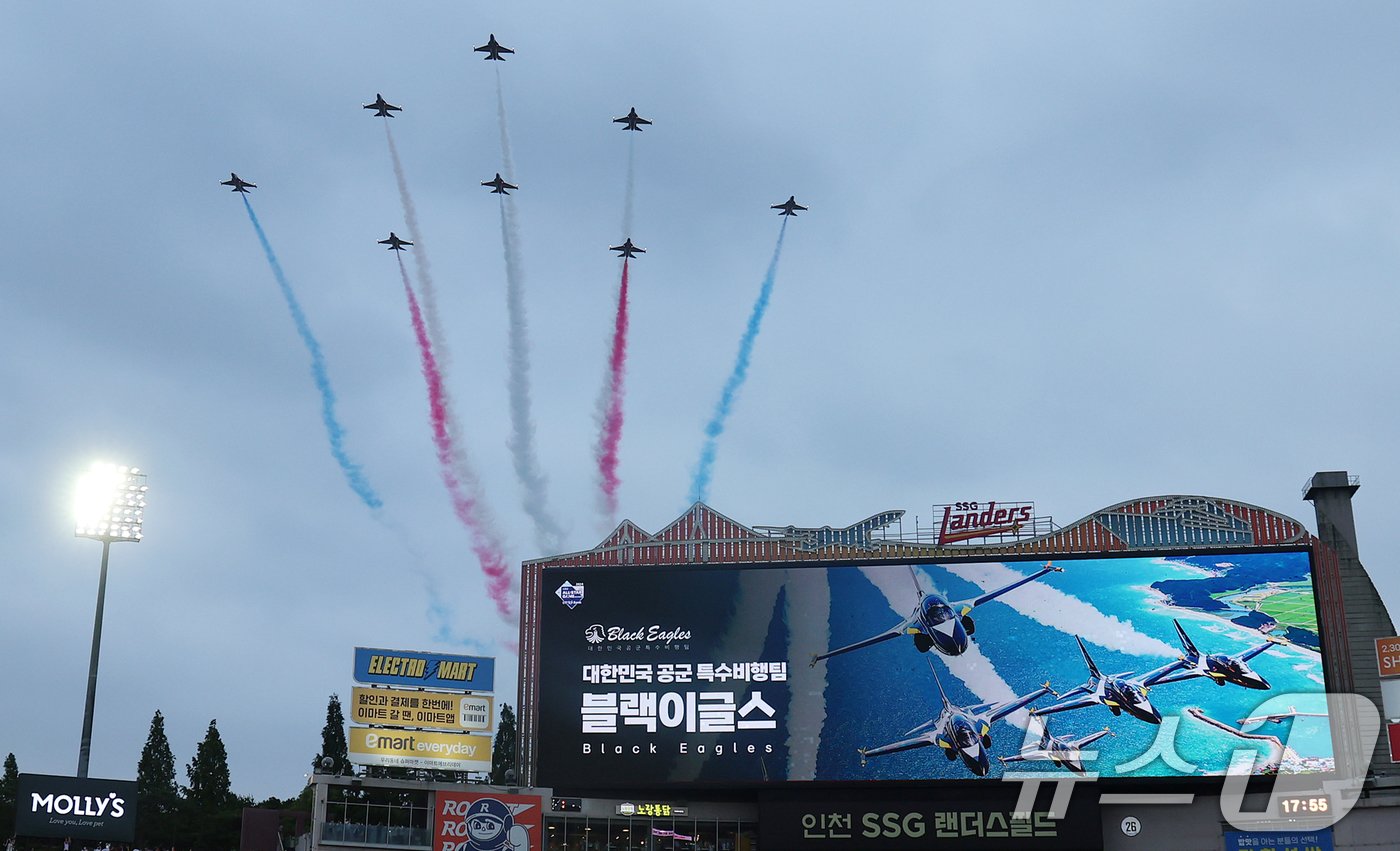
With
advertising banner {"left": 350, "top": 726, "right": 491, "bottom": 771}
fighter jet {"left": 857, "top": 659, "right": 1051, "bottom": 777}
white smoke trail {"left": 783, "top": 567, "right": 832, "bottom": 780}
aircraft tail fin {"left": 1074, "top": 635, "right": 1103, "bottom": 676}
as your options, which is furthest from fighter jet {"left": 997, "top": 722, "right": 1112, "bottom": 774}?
advertising banner {"left": 350, "top": 726, "right": 491, "bottom": 771}

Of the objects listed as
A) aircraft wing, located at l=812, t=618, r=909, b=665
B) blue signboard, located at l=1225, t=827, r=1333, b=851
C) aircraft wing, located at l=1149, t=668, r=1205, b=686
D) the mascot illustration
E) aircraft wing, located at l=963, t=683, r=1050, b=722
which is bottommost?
blue signboard, located at l=1225, t=827, r=1333, b=851

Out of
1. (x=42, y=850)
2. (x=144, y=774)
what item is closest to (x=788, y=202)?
(x=42, y=850)

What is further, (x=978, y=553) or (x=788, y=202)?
(x=788, y=202)

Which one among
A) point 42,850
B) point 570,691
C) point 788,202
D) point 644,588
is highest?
point 788,202

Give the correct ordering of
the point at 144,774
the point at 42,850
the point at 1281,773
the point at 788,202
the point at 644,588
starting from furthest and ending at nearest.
→ the point at 144,774, the point at 788,202, the point at 42,850, the point at 644,588, the point at 1281,773

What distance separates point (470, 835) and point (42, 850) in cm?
2693

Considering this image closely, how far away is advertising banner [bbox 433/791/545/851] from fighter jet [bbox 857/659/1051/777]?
16318 mm

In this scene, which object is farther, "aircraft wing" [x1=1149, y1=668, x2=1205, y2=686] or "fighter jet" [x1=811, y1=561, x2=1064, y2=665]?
"fighter jet" [x1=811, y1=561, x2=1064, y2=665]

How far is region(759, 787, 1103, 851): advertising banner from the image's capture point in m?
68.4

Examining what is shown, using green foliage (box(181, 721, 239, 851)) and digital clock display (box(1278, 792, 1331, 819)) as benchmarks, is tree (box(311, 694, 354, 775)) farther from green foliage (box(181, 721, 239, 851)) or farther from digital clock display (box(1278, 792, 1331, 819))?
digital clock display (box(1278, 792, 1331, 819))

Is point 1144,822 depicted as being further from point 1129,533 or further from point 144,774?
point 144,774

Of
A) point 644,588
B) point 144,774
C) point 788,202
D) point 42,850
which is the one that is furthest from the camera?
point 144,774

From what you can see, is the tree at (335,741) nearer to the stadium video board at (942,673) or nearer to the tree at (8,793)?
the tree at (8,793)

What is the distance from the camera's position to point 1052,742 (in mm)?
69250
